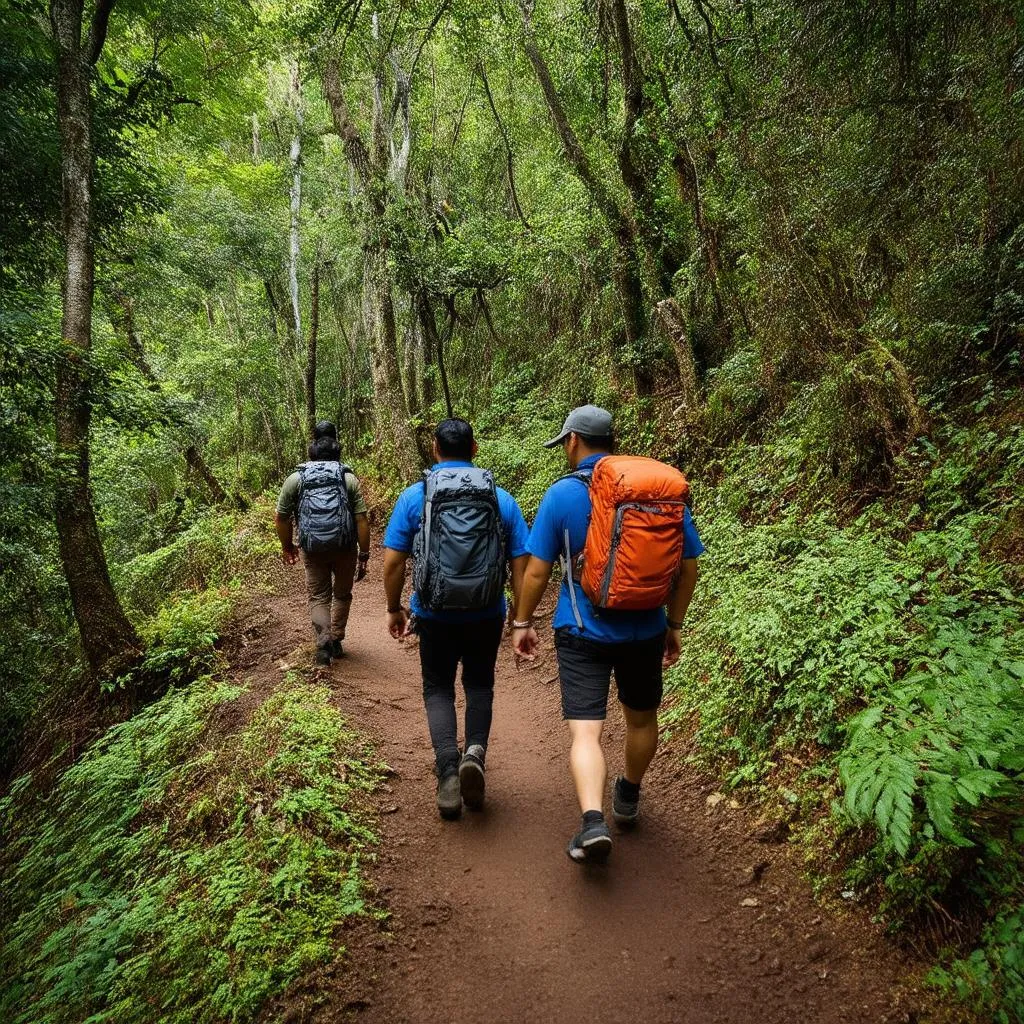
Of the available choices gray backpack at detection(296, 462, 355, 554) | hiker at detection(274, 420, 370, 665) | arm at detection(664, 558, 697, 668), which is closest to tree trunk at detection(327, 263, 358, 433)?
hiker at detection(274, 420, 370, 665)

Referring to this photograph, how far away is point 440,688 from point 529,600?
958mm

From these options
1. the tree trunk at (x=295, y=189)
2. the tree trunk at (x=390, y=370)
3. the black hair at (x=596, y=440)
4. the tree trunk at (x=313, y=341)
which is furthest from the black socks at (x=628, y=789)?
the tree trunk at (x=295, y=189)

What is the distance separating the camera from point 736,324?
8555 mm

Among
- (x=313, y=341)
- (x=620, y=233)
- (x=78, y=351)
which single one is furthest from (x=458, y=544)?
(x=313, y=341)

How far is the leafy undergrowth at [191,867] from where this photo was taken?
2777mm

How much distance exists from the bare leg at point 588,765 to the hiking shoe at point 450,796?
0.97m

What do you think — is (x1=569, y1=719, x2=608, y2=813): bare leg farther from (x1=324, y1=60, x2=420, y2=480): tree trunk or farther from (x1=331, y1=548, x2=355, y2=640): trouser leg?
(x1=324, y1=60, x2=420, y2=480): tree trunk

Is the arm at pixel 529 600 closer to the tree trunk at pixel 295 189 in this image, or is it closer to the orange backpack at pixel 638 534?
the orange backpack at pixel 638 534

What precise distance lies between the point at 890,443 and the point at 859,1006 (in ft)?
13.8

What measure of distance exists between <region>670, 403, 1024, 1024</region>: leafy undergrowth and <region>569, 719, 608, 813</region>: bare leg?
1.13m

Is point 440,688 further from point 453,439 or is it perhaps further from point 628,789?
point 453,439

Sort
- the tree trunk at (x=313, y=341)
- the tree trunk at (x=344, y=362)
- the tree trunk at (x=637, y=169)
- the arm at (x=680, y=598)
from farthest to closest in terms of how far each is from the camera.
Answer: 1. the tree trunk at (x=344, y=362)
2. the tree trunk at (x=313, y=341)
3. the tree trunk at (x=637, y=169)
4. the arm at (x=680, y=598)

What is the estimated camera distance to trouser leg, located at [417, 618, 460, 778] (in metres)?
3.73

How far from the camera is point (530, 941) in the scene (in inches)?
113
